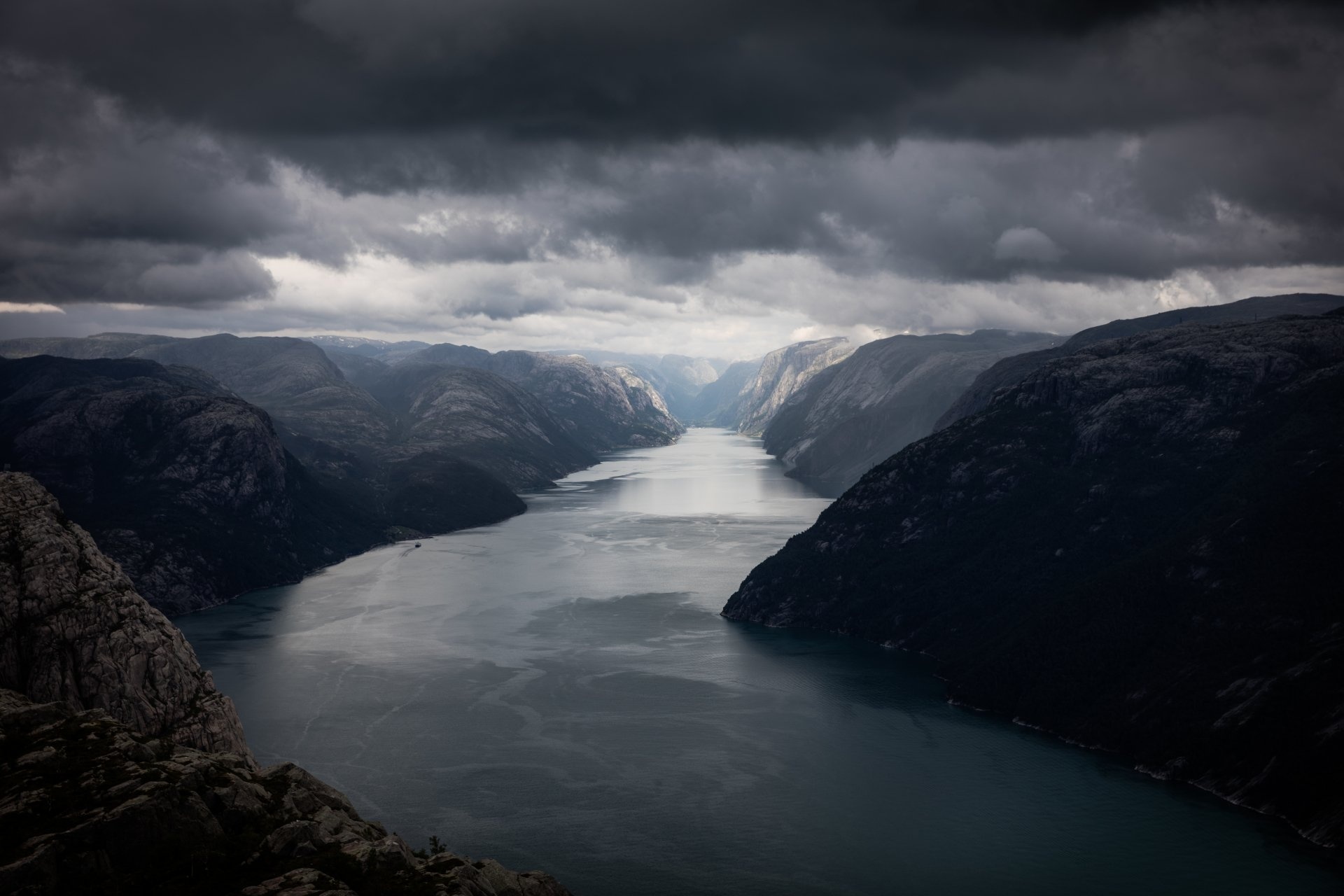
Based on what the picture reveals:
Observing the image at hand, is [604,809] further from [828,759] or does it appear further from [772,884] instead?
[828,759]

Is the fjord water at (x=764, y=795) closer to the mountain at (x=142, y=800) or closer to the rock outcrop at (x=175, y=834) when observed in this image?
the mountain at (x=142, y=800)

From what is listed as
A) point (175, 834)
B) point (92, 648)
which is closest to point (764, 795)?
point (175, 834)

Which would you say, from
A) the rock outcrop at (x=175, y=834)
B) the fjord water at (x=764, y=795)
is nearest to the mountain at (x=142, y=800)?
the rock outcrop at (x=175, y=834)

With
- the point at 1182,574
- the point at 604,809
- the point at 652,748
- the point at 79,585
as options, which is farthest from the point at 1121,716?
the point at 79,585

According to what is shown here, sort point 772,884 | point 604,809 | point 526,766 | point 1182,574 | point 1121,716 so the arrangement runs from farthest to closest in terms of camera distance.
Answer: point 1182,574 → point 1121,716 → point 526,766 → point 604,809 → point 772,884

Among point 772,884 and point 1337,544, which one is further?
point 1337,544

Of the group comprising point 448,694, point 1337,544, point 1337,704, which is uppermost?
point 1337,544
